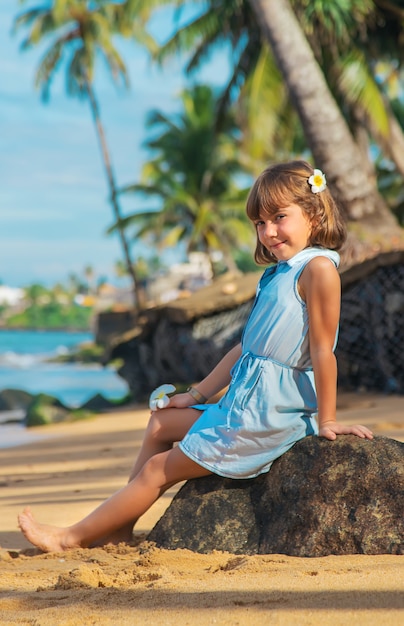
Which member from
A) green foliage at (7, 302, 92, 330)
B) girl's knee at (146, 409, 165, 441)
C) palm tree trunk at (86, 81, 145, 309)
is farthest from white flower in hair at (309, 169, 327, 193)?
green foliage at (7, 302, 92, 330)

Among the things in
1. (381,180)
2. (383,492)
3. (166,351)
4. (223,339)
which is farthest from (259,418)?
(381,180)

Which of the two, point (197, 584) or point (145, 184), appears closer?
point (197, 584)

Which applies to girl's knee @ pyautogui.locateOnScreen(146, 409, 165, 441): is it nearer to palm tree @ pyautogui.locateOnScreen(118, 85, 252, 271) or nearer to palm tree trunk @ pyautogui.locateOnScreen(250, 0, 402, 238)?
palm tree trunk @ pyautogui.locateOnScreen(250, 0, 402, 238)

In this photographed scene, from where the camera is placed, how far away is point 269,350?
3.17m

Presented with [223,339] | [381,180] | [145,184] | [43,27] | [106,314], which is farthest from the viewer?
[106,314]

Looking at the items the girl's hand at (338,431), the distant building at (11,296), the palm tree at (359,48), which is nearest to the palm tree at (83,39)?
the palm tree at (359,48)

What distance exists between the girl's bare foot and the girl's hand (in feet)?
4.06

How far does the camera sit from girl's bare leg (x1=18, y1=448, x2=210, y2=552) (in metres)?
3.28

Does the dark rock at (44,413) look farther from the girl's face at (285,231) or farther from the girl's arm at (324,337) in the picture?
the girl's arm at (324,337)

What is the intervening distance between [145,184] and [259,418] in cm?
3043

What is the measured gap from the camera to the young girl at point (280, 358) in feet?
10.1

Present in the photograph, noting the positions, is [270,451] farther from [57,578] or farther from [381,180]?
[381,180]

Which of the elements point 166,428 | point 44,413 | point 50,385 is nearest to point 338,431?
point 166,428

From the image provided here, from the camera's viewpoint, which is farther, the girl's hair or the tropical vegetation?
the tropical vegetation
